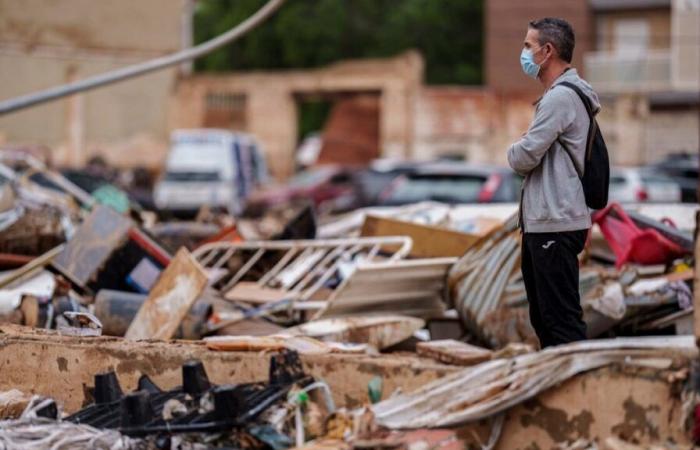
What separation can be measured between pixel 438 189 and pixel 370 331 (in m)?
9.90

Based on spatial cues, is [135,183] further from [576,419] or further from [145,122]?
[576,419]

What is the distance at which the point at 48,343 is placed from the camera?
5.72 meters

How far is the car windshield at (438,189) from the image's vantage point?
16.6 metres

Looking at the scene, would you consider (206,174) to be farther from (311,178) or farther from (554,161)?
Result: (554,161)

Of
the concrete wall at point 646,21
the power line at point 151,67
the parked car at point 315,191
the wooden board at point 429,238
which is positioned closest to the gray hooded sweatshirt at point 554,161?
the wooden board at point 429,238

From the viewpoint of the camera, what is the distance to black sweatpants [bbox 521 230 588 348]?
5.44 meters

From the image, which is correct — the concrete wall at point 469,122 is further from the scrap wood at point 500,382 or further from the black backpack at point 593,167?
the scrap wood at point 500,382

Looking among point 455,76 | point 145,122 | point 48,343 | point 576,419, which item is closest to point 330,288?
point 48,343

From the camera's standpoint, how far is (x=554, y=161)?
547 cm

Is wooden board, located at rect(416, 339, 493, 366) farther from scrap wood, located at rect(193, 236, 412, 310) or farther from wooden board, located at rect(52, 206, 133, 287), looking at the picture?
wooden board, located at rect(52, 206, 133, 287)

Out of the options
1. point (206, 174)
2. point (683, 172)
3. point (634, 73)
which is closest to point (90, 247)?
point (683, 172)

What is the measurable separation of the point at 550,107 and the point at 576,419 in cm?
144

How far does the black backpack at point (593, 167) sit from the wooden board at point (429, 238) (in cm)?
363

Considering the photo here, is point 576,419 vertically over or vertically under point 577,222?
under
